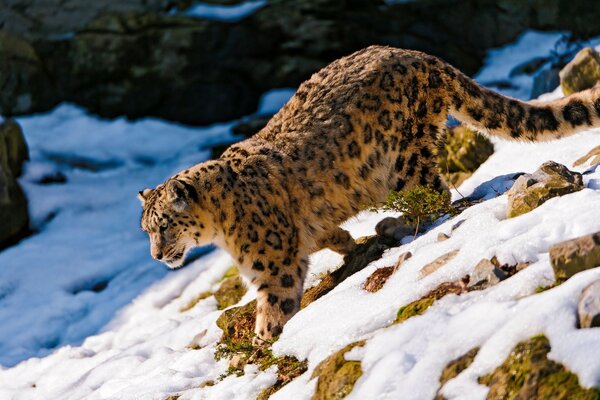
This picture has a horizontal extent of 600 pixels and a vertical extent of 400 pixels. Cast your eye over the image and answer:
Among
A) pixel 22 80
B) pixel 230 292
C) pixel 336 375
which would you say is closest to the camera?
pixel 336 375

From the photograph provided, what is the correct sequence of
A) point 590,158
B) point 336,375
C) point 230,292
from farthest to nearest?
1. point 230,292
2. point 590,158
3. point 336,375

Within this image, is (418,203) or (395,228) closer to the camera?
(418,203)

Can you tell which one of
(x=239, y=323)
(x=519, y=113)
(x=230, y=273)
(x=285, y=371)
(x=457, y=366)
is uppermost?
(x=519, y=113)

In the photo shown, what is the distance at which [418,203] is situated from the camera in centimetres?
715

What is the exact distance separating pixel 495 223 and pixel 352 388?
1.69 meters

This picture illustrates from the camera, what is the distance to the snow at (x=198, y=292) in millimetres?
4656

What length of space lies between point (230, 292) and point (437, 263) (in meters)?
4.00

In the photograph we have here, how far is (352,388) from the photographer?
4.85m

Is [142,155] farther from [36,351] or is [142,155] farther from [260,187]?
[260,187]

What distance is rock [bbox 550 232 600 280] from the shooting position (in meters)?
4.70

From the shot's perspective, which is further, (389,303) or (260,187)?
(260,187)

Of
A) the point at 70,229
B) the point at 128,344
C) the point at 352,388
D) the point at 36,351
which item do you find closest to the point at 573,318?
the point at 352,388

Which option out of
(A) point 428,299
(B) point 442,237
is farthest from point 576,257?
(B) point 442,237

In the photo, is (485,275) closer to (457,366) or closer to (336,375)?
Result: (457,366)
